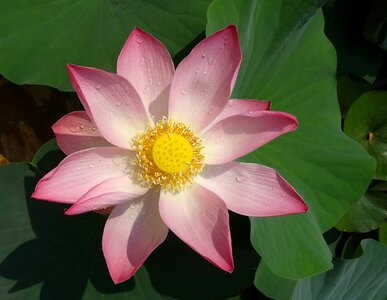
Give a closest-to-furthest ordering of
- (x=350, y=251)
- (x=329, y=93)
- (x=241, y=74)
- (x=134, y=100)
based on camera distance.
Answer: (x=134, y=100), (x=241, y=74), (x=329, y=93), (x=350, y=251)

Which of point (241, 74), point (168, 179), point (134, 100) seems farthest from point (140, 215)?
point (241, 74)

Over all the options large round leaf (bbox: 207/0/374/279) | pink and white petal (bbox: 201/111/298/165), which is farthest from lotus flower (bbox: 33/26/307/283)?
large round leaf (bbox: 207/0/374/279)

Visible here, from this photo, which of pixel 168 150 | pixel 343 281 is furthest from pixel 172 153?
pixel 343 281

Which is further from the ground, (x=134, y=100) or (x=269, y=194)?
(x=134, y=100)

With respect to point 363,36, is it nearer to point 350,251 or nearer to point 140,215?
point 350,251

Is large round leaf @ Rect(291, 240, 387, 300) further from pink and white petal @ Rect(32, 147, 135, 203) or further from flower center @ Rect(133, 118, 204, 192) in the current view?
pink and white petal @ Rect(32, 147, 135, 203)

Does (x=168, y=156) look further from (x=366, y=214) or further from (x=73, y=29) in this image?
(x=366, y=214)

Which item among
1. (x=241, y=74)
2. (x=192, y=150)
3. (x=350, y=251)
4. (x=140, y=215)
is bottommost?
(x=350, y=251)
